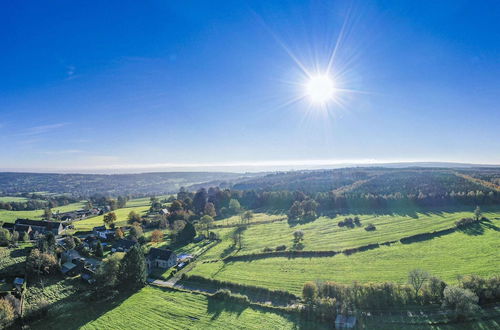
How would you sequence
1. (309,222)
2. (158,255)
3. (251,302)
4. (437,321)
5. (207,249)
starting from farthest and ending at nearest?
(309,222), (207,249), (158,255), (251,302), (437,321)

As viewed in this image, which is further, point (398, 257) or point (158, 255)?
point (158, 255)

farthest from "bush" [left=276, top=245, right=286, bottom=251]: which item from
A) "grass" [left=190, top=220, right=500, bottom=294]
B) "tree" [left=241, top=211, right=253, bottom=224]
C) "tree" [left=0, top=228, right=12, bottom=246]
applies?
"tree" [left=0, top=228, right=12, bottom=246]

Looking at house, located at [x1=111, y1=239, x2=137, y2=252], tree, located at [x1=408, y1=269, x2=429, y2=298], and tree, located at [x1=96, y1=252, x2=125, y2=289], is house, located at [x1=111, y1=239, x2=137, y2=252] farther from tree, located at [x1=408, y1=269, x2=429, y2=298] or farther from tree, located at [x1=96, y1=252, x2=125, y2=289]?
tree, located at [x1=408, y1=269, x2=429, y2=298]

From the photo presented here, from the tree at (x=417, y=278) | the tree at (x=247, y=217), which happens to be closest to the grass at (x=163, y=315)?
the tree at (x=417, y=278)

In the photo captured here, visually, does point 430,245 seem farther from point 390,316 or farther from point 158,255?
point 158,255

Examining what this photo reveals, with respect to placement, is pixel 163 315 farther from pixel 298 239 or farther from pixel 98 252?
pixel 298 239

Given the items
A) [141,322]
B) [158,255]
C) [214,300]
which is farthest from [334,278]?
[158,255]
